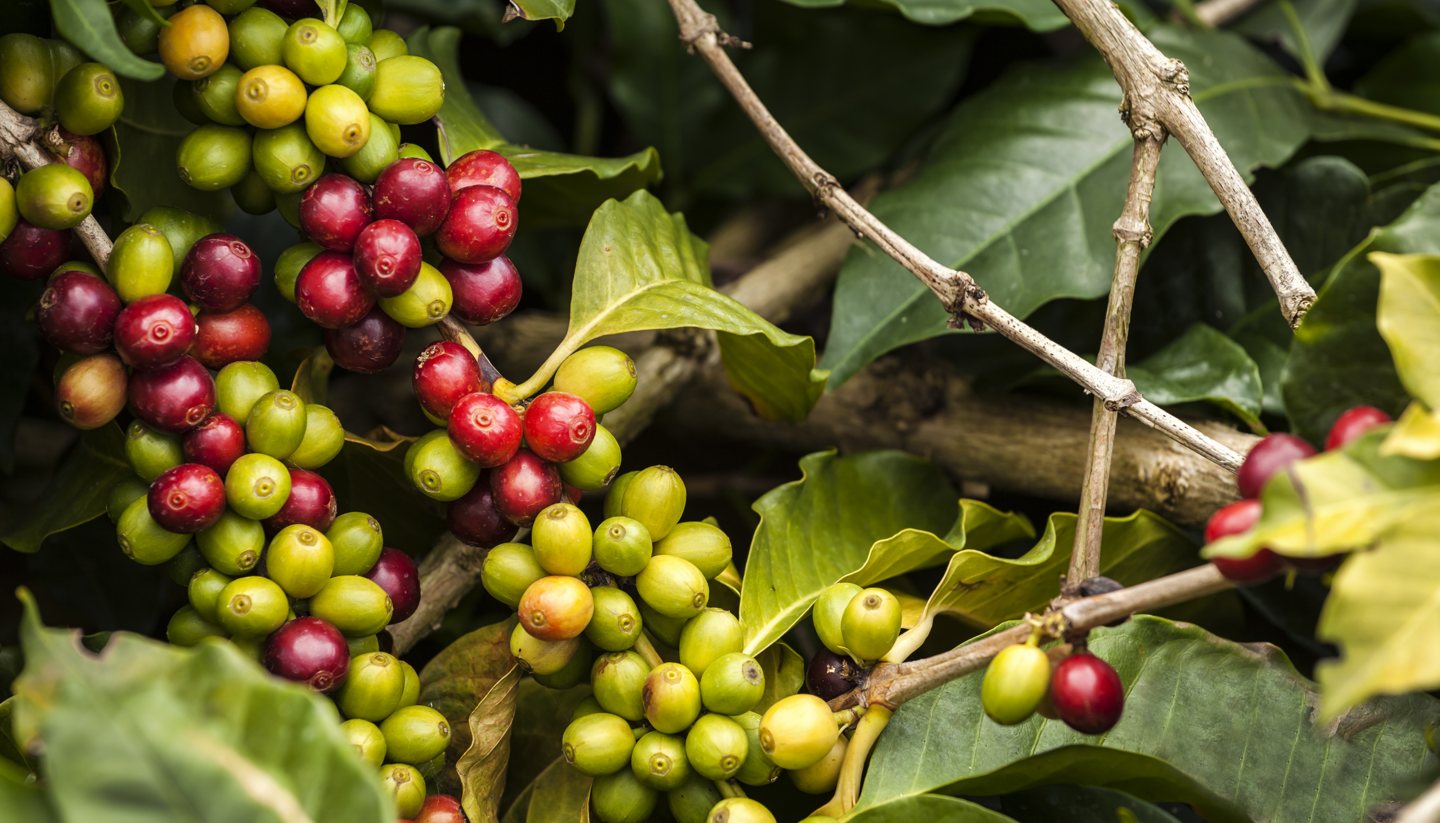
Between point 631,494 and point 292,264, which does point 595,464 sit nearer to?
point 631,494

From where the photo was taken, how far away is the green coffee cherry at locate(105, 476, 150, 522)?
2.26 feet

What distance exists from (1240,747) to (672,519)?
384mm

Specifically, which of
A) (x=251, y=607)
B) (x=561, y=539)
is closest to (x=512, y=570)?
(x=561, y=539)

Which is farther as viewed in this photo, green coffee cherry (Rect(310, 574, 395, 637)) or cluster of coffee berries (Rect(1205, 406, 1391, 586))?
green coffee cherry (Rect(310, 574, 395, 637))

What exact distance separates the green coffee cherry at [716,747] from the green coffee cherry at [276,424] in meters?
A: 0.30

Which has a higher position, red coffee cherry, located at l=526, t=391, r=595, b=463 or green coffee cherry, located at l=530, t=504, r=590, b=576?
red coffee cherry, located at l=526, t=391, r=595, b=463

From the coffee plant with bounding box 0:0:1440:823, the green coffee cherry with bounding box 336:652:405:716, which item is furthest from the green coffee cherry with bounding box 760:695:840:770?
the green coffee cherry with bounding box 336:652:405:716

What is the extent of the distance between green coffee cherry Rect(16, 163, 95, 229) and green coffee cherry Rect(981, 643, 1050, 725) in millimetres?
575

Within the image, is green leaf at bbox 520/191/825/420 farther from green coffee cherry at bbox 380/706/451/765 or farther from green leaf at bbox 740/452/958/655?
green coffee cherry at bbox 380/706/451/765

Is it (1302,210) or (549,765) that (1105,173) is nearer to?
(1302,210)

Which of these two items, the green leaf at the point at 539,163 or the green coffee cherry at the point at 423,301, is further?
the green leaf at the point at 539,163

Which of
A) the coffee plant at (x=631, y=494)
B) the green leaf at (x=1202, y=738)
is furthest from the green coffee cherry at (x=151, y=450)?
the green leaf at (x=1202, y=738)

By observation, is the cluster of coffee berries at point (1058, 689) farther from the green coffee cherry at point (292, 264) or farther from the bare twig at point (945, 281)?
the green coffee cherry at point (292, 264)

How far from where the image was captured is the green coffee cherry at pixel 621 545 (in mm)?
688
